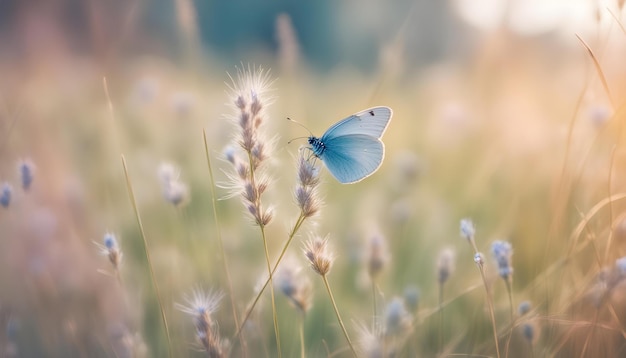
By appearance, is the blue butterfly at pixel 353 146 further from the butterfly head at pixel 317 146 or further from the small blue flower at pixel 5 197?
the small blue flower at pixel 5 197

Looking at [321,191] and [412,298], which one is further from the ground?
[321,191]

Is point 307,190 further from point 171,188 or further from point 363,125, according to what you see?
point 171,188

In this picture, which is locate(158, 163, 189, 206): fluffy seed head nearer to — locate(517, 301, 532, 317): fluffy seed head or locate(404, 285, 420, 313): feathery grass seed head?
locate(404, 285, 420, 313): feathery grass seed head

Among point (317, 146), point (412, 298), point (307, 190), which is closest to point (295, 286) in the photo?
point (307, 190)

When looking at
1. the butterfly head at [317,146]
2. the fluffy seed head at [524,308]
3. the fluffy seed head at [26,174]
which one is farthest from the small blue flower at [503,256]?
the fluffy seed head at [26,174]

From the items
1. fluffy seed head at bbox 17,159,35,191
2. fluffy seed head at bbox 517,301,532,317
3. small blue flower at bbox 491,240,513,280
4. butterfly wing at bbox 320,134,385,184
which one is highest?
fluffy seed head at bbox 17,159,35,191

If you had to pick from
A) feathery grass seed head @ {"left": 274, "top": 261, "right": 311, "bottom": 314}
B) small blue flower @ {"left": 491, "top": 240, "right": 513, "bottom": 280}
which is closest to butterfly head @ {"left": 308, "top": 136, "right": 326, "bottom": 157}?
feathery grass seed head @ {"left": 274, "top": 261, "right": 311, "bottom": 314}
